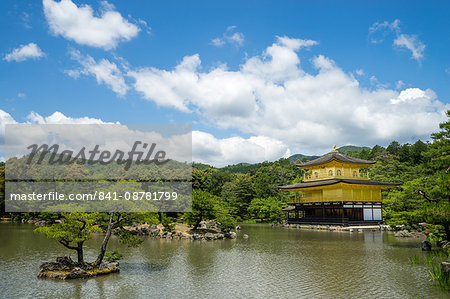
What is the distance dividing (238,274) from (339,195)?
2640cm

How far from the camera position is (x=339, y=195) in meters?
37.6

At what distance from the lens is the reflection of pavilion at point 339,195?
122ft

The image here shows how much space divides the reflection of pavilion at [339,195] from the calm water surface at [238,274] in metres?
15.6

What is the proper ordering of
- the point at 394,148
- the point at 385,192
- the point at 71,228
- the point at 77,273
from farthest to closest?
the point at 394,148
the point at 385,192
the point at 71,228
the point at 77,273

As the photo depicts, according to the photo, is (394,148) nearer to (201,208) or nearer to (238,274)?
(201,208)

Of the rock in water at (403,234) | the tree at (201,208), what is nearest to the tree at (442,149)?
the rock in water at (403,234)

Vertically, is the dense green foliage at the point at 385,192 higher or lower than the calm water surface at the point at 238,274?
higher

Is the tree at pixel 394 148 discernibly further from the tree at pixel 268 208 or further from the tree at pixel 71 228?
the tree at pixel 71 228

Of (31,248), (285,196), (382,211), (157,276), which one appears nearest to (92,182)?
(31,248)

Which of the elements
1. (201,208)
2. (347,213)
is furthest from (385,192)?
(201,208)

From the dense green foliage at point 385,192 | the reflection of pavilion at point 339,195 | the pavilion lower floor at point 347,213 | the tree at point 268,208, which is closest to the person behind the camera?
the dense green foliage at point 385,192

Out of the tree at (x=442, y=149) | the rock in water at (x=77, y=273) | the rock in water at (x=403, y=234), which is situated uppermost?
the tree at (x=442, y=149)

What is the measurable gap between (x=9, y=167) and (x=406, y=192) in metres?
50.7

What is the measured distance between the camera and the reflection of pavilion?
122ft
